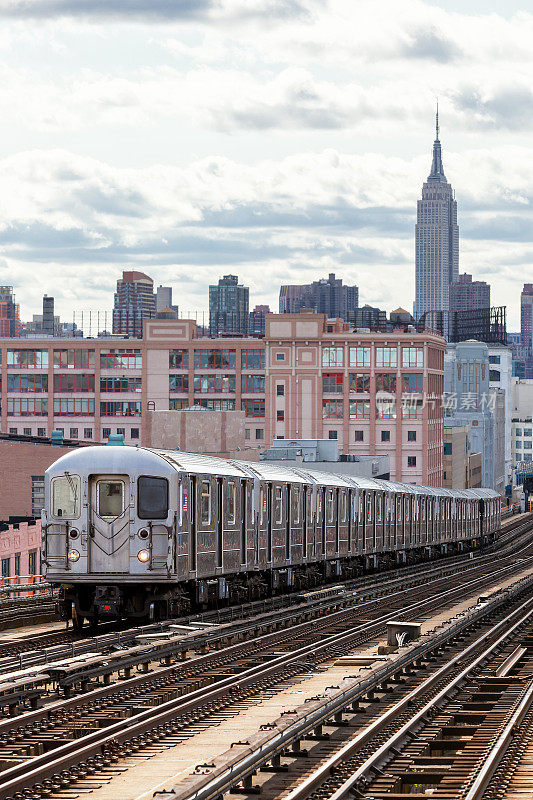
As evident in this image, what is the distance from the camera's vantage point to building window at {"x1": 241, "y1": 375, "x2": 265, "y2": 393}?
162 metres

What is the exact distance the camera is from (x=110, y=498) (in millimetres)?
26422

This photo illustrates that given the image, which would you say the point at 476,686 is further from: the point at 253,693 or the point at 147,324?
the point at 147,324

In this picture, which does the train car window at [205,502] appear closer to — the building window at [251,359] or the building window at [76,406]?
the building window at [251,359]

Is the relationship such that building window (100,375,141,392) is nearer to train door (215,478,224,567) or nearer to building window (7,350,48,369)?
building window (7,350,48,369)

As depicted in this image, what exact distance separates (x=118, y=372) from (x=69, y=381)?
20.6 ft

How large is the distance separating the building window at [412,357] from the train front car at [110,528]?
12902cm

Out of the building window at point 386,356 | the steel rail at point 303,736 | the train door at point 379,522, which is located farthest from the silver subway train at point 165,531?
the building window at point 386,356

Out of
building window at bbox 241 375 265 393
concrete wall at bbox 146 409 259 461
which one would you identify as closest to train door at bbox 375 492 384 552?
concrete wall at bbox 146 409 259 461

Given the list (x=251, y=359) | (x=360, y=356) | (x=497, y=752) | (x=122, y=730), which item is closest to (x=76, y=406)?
(x=251, y=359)

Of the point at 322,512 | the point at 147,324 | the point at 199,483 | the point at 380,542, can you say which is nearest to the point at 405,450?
the point at 147,324

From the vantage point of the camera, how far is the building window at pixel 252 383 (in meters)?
162

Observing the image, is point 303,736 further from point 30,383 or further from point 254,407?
point 30,383

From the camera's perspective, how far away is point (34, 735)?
52.2 ft

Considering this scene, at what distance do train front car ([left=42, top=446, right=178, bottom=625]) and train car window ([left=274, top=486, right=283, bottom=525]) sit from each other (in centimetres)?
890
